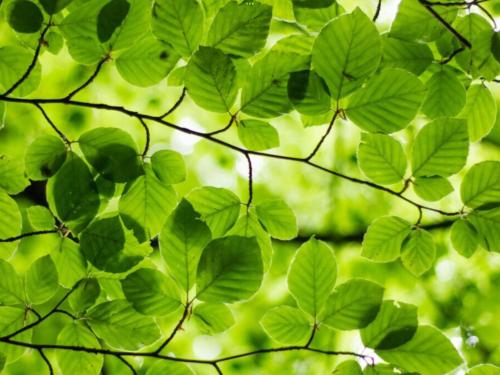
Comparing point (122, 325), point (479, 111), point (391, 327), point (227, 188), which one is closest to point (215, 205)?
point (227, 188)

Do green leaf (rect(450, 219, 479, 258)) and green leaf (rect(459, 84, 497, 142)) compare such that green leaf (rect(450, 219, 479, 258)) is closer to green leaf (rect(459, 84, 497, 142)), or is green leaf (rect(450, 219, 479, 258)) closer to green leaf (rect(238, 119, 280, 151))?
green leaf (rect(459, 84, 497, 142))

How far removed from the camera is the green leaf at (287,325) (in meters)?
0.82

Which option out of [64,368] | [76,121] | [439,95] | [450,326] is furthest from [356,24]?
[450,326]

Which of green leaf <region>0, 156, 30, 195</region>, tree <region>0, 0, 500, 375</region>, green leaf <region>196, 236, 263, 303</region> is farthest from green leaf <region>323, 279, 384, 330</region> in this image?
green leaf <region>0, 156, 30, 195</region>

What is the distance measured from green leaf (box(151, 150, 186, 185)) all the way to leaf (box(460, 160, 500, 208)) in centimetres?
50

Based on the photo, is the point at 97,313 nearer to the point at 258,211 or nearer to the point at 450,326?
the point at 258,211

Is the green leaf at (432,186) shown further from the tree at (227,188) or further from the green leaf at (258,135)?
the green leaf at (258,135)

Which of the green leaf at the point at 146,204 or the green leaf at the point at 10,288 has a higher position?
the green leaf at the point at 146,204

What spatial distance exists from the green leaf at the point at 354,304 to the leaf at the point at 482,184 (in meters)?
0.25

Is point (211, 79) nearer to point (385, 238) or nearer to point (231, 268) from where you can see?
point (231, 268)

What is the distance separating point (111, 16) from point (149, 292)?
43 centimetres

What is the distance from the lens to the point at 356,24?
729 millimetres

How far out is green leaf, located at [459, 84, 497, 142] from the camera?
3.26 ft

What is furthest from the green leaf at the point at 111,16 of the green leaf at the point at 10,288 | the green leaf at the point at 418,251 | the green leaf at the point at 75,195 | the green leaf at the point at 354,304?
the green leaf at the point at 418,251
